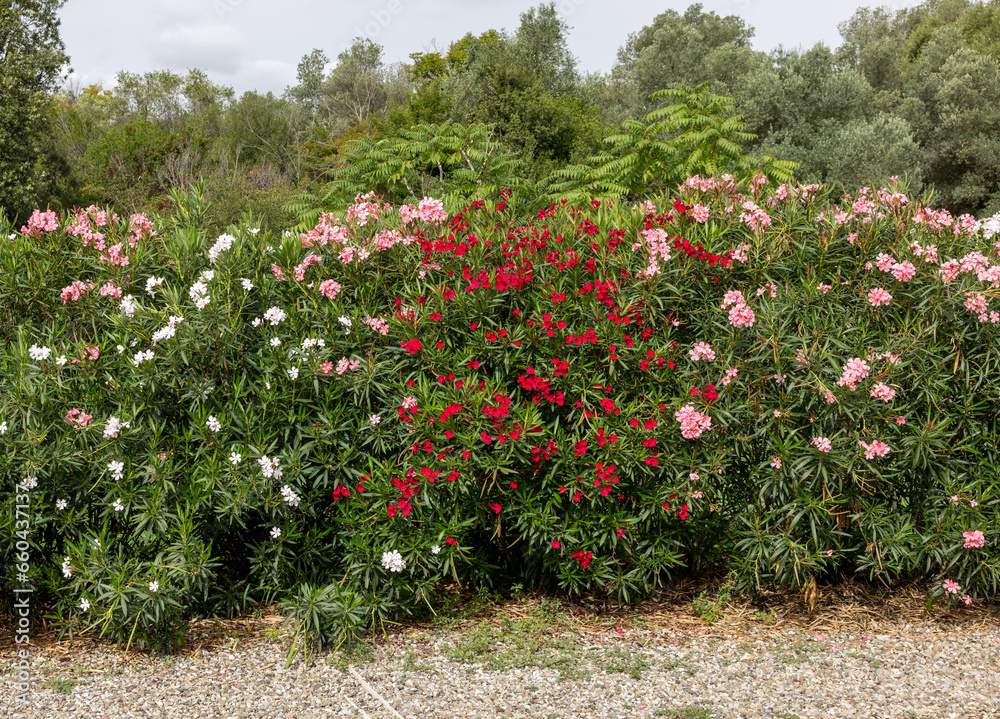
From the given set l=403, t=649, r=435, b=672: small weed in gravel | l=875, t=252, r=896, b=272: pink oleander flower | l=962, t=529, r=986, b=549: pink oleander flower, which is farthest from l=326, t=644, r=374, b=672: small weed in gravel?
l=875, t=252, r=896, b=272: pink oleander flower

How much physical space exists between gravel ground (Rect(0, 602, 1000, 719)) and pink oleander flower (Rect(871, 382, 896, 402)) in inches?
49.8

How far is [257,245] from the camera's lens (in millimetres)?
3961

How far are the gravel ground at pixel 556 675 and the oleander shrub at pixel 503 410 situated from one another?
0.23 m

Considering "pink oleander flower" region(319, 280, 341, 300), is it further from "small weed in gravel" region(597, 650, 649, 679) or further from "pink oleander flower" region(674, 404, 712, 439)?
"small weed in gravel" region(597, 650, 649, 679)

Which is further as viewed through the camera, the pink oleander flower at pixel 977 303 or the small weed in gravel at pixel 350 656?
the pink oleander flower at pixel 977 303

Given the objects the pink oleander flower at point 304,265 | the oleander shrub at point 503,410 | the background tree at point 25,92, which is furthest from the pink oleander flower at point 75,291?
the background tree at point 25,92

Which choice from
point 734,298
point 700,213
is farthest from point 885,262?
point 700,213

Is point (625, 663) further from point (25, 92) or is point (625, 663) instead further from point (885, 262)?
point (25, 92)

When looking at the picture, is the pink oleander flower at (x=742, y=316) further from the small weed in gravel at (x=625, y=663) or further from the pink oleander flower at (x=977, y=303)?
the small weed in gravel at (x=625, y=663)

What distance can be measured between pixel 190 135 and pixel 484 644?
3076 cm

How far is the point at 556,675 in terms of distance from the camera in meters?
3.34

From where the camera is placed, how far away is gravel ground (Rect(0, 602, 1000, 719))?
3078mm

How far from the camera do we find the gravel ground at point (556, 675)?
121 inches

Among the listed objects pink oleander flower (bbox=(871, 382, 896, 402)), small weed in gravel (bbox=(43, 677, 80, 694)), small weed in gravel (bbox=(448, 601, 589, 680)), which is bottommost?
small weed in gravel (bbox=(43, 677, 80, 694))
